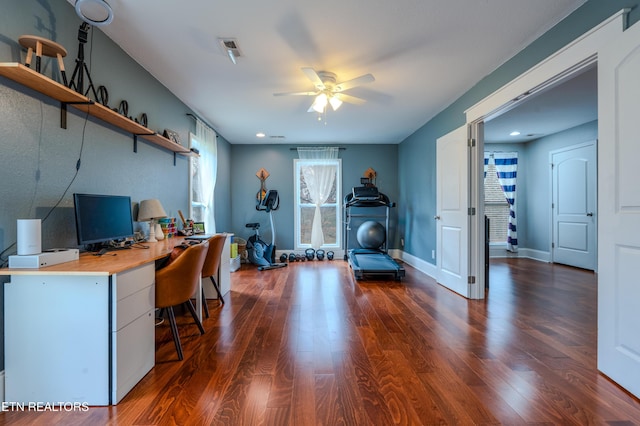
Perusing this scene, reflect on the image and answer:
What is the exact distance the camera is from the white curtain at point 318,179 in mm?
6145

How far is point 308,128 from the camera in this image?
5.05m

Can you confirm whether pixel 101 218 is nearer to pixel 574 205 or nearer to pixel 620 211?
pixel 620 211

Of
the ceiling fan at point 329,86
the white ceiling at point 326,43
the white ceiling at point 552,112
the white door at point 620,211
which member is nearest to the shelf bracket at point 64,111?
the white ceiling at point 326,43

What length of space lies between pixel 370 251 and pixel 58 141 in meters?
4.56

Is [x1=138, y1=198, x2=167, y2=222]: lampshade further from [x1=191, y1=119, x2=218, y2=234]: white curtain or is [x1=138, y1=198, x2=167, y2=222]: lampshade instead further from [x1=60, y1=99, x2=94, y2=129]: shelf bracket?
[x1=191, y1=119, x2=218, y2=234]: white curtain

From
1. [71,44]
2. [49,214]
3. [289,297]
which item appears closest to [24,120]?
[49,214]

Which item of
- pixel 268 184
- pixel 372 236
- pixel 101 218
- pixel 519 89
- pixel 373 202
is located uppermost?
pixel 519 89

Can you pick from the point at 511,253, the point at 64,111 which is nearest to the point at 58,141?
the point at 64,111

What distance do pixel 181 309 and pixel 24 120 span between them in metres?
2.22

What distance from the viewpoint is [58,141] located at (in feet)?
6.09

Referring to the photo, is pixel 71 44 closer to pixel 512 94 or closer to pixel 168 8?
pixel 168 8

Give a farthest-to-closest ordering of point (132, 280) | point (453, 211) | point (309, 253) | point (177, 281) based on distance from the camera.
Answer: point (309, 253) → point (453, 211) → point (177, 281) → point (132, 280)

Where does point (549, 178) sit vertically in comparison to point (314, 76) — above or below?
below

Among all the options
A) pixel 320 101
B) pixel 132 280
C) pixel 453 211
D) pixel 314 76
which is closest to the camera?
pixel 132 280
